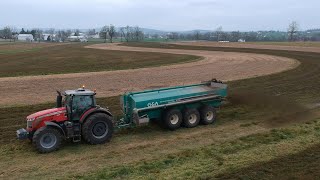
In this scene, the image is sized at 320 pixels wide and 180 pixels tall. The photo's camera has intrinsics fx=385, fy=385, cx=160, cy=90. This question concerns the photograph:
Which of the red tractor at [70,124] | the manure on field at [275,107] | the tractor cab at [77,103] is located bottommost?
the manure on field at [275,107]

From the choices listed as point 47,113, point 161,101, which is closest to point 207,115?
point 161,101

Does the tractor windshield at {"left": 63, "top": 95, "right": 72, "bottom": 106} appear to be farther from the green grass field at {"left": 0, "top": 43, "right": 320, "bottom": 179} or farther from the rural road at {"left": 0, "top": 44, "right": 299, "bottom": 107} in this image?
the rural road at {"left": 0, "top": 44, "right": 299, "bottom": 107}

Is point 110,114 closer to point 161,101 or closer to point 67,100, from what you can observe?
point 67,100

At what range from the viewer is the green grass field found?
33.4ft

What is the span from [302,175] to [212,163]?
2367 mm

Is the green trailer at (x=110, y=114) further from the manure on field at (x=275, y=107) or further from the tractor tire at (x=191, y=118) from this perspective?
the manure on field at (x=275, y=107)

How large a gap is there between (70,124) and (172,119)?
13.2 ft

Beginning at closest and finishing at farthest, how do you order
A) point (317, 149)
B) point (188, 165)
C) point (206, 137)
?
point (188, 165) < point (317, 149) < point (206, 137)

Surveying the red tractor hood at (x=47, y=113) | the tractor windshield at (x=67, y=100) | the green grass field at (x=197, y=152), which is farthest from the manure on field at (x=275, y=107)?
the red tractor hood at (x=47, y=113)

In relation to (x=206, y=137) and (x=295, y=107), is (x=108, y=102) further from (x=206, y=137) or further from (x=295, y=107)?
(x=295, y=107)

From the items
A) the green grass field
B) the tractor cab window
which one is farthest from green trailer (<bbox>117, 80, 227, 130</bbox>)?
the tractor cab window

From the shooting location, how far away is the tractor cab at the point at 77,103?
12.2 meters

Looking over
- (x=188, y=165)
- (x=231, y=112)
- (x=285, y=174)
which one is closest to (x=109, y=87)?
(x=231, y=112)

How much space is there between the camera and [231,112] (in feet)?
56.1
